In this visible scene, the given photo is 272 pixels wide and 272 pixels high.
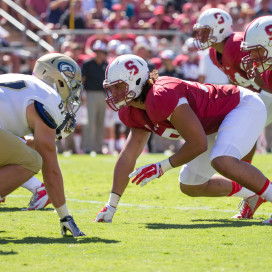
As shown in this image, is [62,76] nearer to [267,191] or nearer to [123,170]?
[123,170]

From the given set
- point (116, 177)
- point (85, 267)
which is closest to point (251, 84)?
point (116, 177)

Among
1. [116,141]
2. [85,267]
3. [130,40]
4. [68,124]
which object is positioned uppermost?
[68,124]

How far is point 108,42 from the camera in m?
15.1

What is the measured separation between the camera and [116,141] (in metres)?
14.5

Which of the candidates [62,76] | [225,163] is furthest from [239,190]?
[62,76]

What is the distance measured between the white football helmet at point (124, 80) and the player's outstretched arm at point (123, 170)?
0.51 meters

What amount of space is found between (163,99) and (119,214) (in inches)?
61.0

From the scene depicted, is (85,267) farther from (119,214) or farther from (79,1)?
(79,1)

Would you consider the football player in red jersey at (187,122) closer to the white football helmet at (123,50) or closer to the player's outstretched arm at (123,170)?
the player's outstretched arm at (123,170)

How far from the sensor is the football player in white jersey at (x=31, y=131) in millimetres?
4816

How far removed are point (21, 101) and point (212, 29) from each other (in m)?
3.51

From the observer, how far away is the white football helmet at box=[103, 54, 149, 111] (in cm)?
566

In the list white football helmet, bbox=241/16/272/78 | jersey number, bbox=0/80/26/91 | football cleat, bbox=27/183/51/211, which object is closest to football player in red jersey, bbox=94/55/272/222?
white football helmet, bbox=241/16/272/78

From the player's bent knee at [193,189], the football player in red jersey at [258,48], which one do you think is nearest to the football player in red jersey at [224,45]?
the football player in red jersey at [258,48]
